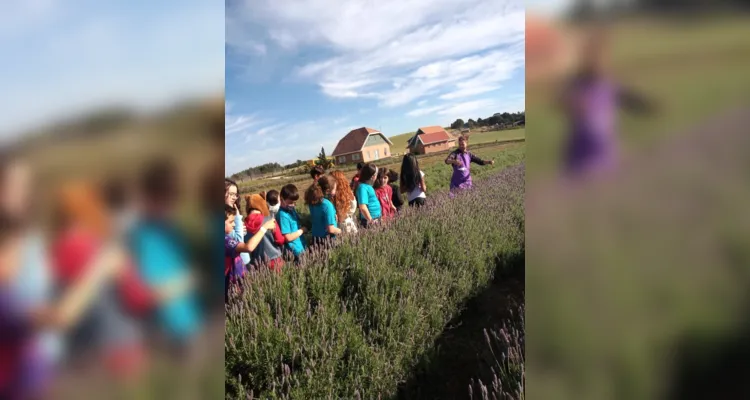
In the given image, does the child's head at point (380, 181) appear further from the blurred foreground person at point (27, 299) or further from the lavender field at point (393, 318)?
the blurred foreground person at point (27, 299)

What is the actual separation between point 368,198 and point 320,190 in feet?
2.88

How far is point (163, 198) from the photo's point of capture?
84 centimetres

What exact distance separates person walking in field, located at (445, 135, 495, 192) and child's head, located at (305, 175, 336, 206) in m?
2.35

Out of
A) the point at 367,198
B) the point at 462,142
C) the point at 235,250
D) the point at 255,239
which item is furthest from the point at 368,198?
the point at 255,239

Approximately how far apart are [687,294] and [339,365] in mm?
2425

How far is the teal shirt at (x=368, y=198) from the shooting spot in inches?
234

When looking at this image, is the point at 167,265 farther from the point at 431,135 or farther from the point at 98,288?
the point at 431,135

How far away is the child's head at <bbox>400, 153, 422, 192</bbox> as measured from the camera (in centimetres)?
670

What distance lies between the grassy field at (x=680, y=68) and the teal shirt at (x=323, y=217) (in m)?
4.73

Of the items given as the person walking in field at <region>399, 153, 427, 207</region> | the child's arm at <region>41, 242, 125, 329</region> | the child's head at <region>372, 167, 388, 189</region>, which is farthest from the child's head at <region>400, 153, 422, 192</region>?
the child's arm at <region>41, 242, 125, 329</region>

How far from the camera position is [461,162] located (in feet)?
24.1

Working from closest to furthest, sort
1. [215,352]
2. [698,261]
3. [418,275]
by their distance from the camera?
1. [698,261]
2. [215,352]
3. [418,275]

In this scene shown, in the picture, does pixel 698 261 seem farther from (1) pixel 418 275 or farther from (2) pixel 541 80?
(1) pixel 418 275

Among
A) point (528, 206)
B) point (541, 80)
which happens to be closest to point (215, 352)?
point (528, 206)
